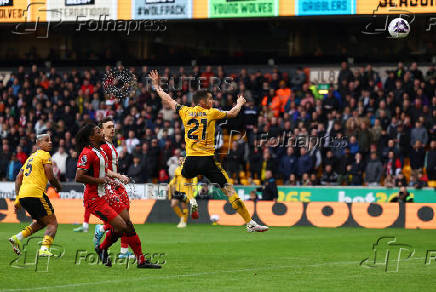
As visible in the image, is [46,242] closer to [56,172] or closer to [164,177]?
[164,177]

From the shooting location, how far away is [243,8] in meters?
27.0

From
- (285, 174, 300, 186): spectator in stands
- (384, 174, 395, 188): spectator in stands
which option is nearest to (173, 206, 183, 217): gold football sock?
(285, 174, 300, 186): spectator in stands

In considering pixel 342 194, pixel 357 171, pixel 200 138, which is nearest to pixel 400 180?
pixel 357 171

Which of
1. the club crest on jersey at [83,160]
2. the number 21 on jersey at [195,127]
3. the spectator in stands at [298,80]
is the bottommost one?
the club crest on jersey at [83,160]

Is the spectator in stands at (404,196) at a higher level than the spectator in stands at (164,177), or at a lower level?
lower

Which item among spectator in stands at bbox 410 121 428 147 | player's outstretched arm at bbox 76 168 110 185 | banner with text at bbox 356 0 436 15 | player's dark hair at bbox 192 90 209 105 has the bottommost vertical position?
player's outstretched arm at bbox 76 168 110 185

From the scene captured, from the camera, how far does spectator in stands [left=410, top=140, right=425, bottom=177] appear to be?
25.1 meters

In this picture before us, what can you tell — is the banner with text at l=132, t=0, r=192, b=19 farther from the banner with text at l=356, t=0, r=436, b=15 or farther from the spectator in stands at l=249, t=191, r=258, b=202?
the spectator in stands at l=249, t=191, r=258, b=202

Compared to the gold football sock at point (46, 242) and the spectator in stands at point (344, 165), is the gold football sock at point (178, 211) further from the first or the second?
the gold football sock at point (46, 242)

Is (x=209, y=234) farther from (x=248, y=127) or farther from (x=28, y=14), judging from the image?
(x=28, y=14)

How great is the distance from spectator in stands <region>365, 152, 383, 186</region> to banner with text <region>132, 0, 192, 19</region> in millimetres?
7467

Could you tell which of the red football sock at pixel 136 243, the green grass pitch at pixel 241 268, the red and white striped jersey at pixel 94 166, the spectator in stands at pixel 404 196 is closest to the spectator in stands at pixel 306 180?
the spectator in stands at pixel 404 196

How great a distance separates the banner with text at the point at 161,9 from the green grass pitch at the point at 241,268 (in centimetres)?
980

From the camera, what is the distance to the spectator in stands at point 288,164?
86.1 feet
